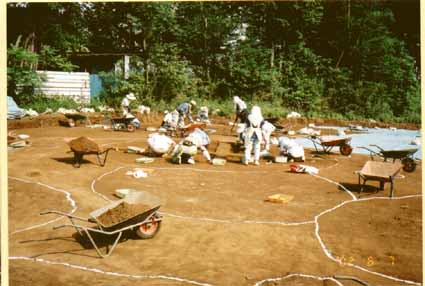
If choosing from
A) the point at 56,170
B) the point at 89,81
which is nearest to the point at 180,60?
the point at 89,81

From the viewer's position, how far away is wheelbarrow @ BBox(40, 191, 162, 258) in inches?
207

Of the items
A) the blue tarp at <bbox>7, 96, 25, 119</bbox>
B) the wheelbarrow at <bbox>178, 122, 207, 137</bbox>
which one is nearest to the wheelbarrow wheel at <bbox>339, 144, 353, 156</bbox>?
the wheelbarrow at <bbox>178, 122, 207, 137</bbox>

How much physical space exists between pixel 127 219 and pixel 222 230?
4.69 feet

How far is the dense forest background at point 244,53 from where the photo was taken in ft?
51.0

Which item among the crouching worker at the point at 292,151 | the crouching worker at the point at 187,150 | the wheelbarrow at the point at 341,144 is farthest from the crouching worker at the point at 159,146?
the wheelbarrow at the point at 341,144

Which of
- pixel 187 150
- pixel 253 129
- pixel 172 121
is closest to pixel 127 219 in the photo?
pixel 187 150

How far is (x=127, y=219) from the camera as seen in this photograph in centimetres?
523

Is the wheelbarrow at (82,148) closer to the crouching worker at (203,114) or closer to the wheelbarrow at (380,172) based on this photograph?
the wheelbarrow at (380,172)

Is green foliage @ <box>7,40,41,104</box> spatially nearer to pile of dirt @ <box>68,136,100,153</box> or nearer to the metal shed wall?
the metal shed wall

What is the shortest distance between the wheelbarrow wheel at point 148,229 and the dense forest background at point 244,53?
1065 cm

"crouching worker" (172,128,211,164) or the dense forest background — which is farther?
the dense forest background

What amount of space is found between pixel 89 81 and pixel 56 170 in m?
10.5

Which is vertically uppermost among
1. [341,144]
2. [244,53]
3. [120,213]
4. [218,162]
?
[244,53]

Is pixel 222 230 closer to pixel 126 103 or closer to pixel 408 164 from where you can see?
pixel 408 164
